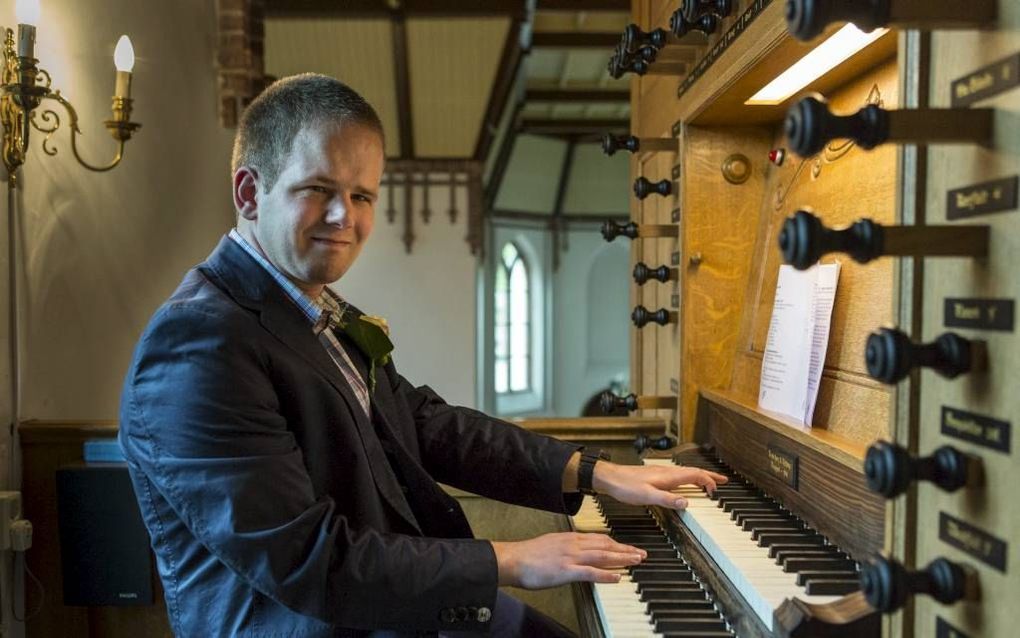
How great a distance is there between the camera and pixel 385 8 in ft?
24.2

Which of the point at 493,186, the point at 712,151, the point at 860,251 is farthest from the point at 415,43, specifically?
the point at 860,251

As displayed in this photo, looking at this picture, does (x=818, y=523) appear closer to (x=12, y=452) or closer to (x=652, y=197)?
(x=652, y=197)

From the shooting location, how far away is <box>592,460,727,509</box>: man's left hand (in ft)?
5.56

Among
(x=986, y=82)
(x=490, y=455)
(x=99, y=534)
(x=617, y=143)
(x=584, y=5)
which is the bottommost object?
(x=99, y=534)

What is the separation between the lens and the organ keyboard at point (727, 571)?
3.89 ft

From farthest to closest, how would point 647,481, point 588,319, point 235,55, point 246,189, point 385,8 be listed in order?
point 588,319 < point 385,8 < point 235,55 < point 647,481 < point 246,189

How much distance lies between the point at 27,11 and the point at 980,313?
2236mm

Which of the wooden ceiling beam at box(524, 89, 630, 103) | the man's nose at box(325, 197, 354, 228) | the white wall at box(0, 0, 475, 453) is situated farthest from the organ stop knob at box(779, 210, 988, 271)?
the wooden ceiling beam at box(524, 89, 630, 103)

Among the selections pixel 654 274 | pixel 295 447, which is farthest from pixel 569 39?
pixel 295 447

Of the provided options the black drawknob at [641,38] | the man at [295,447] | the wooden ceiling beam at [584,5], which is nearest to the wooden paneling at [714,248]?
the black drawknob at [641,38]

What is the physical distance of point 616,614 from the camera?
130 cm

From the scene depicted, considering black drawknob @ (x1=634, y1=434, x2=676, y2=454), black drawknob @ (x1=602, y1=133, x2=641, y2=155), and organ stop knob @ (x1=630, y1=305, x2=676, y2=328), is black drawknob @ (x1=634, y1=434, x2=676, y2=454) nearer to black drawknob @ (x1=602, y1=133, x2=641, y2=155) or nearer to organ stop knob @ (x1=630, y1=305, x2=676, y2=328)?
organ stop knob @ (x1=630, y1=305, x2=676, y2=328)

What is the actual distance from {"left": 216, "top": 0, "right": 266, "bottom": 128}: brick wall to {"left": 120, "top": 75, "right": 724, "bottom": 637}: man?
3.62m

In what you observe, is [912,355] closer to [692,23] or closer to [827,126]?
[827,126]
